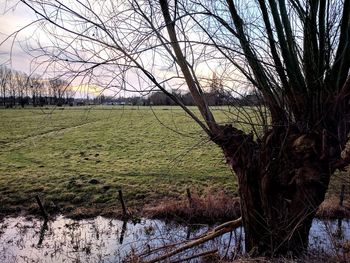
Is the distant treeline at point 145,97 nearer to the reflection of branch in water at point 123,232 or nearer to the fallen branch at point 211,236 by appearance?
the fallen branch at point 211,236

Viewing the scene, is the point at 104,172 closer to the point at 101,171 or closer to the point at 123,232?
the point at 101,171

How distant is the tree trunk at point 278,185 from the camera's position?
6.25 meters

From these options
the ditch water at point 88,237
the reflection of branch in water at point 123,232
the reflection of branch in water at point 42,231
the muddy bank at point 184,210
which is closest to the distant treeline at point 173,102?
the ditch water at point 88,237

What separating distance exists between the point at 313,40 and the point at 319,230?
888 centimetres

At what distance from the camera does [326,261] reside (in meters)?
6.21

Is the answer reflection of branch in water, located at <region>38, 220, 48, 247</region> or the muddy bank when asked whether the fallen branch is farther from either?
reflection of branch in water, located at <region>38, 220, 48, 247</region>

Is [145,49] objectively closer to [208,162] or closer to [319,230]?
[319,230]

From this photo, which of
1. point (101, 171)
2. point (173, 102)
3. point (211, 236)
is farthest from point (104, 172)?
point (173, 102)

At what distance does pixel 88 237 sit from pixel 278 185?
8.71 m

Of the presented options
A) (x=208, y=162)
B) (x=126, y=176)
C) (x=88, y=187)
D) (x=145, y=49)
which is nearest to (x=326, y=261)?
(x=145, y=49)

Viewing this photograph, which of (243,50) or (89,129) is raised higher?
(243,50)

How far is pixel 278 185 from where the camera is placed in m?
6.69

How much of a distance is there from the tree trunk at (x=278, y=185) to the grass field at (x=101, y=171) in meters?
0.86

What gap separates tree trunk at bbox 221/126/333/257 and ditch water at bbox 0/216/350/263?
3302mm
